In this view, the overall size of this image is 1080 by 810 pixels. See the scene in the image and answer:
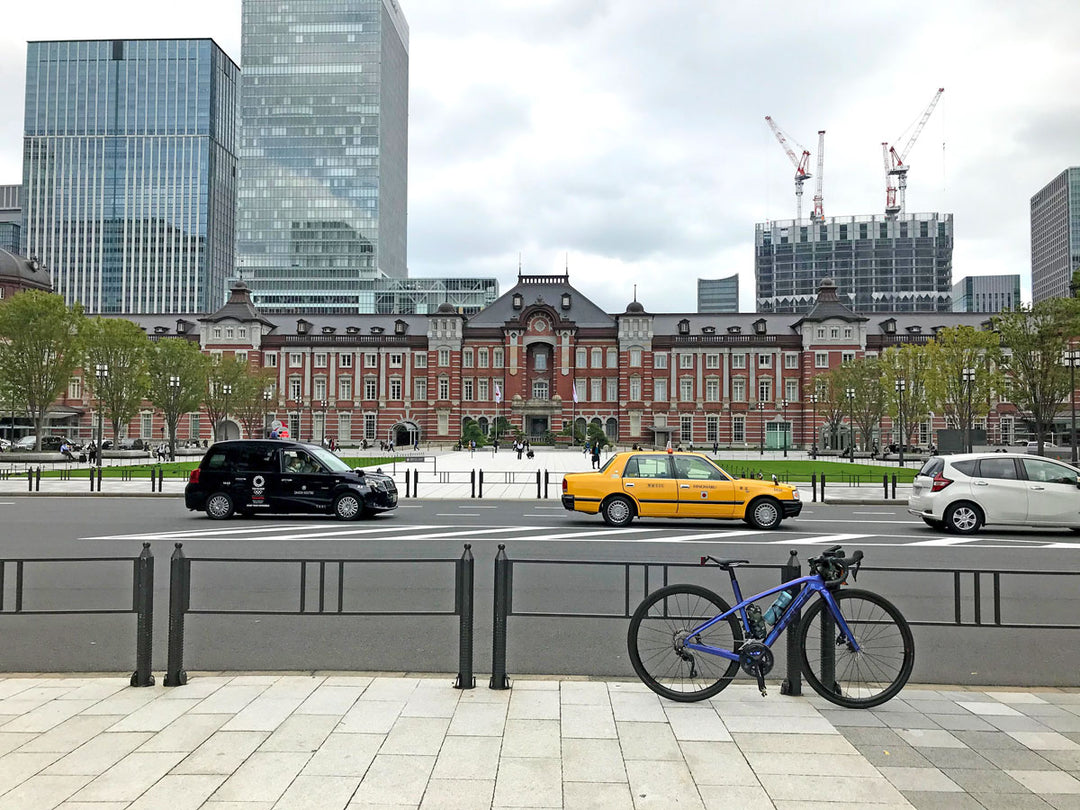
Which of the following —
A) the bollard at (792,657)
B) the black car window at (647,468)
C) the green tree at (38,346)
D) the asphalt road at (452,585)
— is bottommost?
the asphalt road at (452,585)

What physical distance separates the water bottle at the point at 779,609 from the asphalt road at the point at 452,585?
866mm

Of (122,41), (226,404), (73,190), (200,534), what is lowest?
(200,534)

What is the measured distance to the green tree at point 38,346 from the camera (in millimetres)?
45844

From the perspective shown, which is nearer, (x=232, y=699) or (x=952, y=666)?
(x=232, y=699)

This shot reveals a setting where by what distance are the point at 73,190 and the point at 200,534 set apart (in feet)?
583

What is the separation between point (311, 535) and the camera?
14945 millimetres

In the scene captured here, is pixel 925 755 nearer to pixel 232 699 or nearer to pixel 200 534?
pixel 232 699

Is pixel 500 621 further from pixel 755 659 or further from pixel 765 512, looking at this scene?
pixel 765 512

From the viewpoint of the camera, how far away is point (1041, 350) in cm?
3597

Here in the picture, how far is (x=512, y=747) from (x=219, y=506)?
52.0 feet

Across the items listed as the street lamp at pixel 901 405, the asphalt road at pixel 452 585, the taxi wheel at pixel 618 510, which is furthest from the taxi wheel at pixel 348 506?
the street lamp at pixel 901 405

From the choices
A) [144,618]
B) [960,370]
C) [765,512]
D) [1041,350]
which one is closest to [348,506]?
[765,512]

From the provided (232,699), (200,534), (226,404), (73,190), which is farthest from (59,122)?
(232,699)

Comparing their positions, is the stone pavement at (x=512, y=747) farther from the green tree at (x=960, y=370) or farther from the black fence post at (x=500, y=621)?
the green tree at (x=960, y=370)
